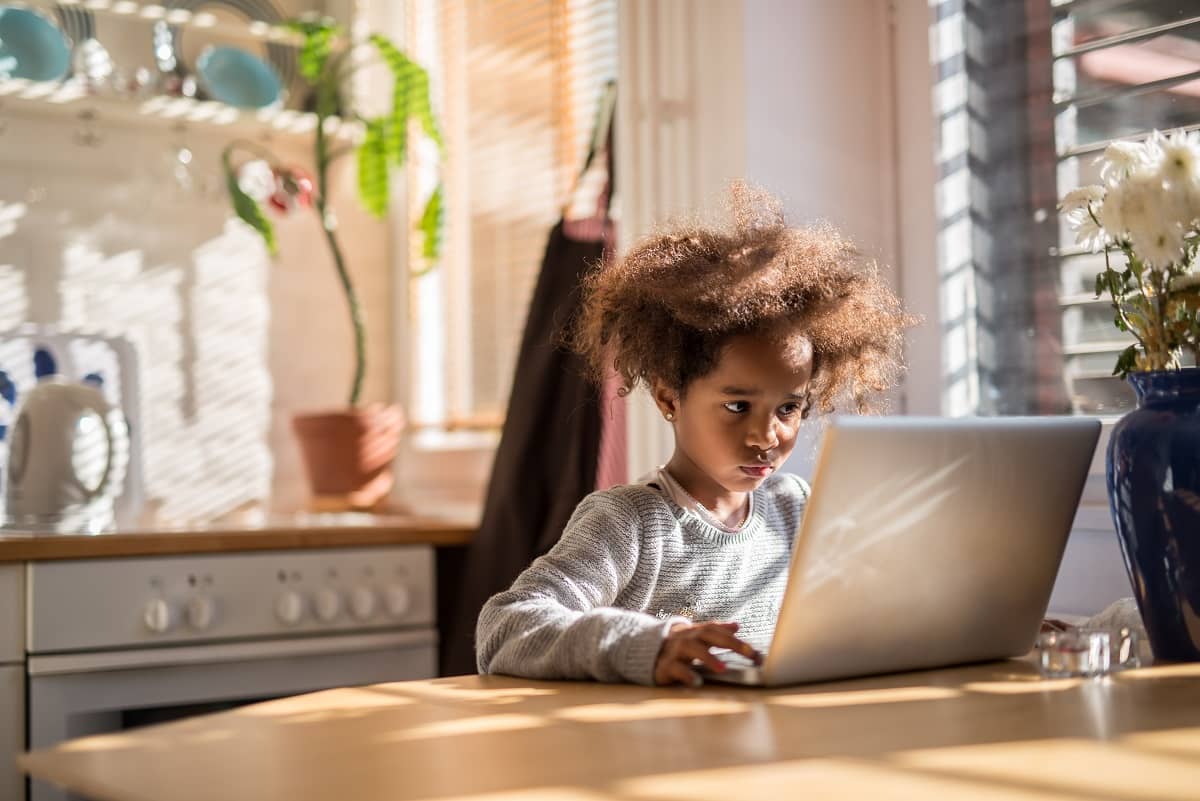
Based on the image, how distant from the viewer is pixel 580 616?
110 centimetres

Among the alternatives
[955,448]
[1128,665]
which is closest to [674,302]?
[955,448]

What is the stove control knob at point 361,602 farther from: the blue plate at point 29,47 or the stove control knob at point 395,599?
the blue plate at point 29,47

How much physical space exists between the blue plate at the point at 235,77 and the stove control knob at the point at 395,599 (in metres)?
1.07

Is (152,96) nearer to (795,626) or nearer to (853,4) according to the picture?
(853,4)

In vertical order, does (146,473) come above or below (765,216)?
below

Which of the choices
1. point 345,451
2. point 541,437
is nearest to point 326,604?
point 541,437

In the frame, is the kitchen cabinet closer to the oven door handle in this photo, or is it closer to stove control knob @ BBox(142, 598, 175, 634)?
the oven door handle

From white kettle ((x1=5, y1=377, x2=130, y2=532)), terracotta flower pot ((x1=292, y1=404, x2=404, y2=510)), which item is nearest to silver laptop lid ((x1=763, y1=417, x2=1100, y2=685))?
white kettle ((x1=5, y1=377, x2=130, y2=532))

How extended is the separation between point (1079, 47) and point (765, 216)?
1.76 ft

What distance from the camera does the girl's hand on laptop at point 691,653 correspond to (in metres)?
1.01

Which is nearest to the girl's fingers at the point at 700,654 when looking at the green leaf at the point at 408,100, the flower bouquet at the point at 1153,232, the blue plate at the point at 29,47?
the flower bouquet at the point at 1153,232

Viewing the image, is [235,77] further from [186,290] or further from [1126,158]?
[1126,158]

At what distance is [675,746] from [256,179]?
2.03 m

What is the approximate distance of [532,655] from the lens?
1.09 m
